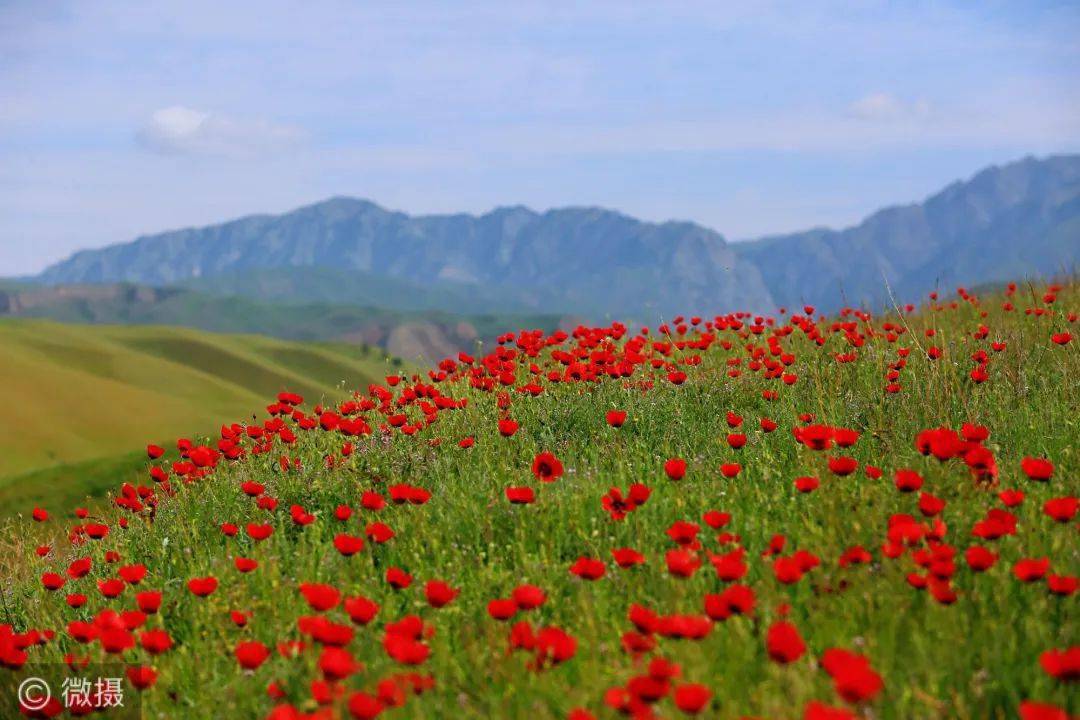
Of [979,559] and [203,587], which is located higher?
[979,559]

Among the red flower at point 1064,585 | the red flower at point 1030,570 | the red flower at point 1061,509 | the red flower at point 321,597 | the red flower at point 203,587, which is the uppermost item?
the red flower at point 1061,509

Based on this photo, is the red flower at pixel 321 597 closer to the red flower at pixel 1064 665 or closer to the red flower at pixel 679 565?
the red flower at pixel 679 565

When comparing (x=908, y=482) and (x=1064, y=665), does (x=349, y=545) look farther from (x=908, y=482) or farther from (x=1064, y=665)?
(x=1064, y=665)

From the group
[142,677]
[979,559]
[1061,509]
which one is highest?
[1061,509]

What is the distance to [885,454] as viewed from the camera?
5707 mm

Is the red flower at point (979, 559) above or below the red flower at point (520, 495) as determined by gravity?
below

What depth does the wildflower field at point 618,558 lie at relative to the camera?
323cm

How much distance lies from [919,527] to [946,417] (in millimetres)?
2920

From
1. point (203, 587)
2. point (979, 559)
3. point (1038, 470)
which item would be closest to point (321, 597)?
point (203, 587)

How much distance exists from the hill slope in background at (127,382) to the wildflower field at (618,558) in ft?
185

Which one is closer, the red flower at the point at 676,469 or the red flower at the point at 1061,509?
the red flower at the point at 1061,509

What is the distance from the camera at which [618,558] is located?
3734mm

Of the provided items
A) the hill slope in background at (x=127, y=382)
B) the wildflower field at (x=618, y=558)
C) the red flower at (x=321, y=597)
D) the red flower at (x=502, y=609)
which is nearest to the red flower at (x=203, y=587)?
the wildflower field at (x=618, y=558)

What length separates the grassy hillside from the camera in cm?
10144
